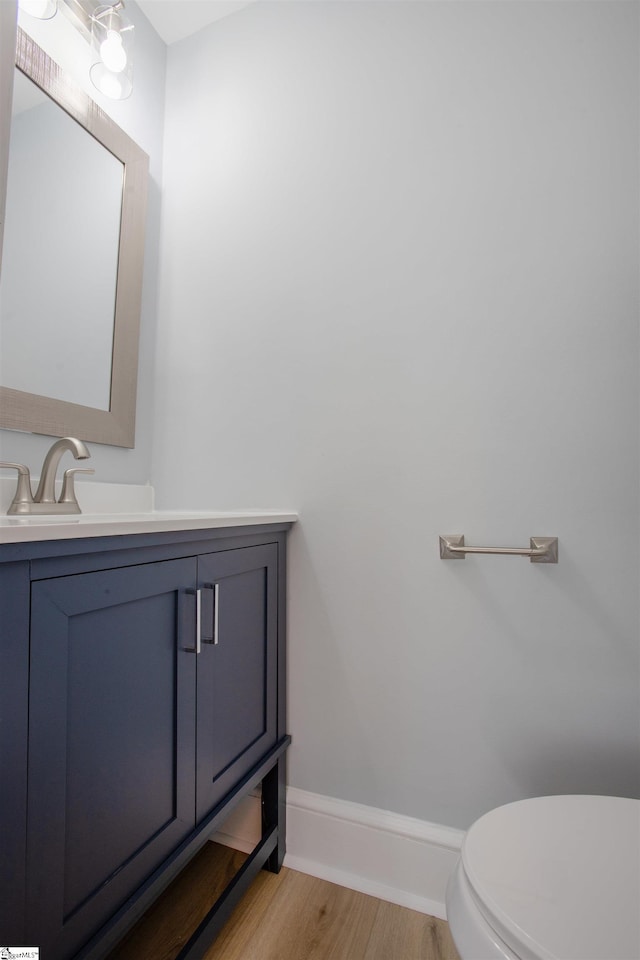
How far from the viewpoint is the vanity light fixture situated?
1240 mm

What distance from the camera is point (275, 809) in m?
1.23

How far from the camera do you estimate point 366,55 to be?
4.33ft

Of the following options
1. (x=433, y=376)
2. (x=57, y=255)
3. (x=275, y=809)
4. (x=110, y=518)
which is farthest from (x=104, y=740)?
(x=57, y=255)

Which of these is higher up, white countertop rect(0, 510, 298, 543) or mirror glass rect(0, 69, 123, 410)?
mirror glass rect(0, 69, 123, 410)

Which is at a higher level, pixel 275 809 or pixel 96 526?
pixel 96 526

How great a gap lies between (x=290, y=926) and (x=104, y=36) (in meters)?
2.24

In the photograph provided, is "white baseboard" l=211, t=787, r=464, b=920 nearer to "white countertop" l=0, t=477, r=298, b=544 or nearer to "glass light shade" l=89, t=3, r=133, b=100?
"white countertop" l=0, t=477, r=298, b=544

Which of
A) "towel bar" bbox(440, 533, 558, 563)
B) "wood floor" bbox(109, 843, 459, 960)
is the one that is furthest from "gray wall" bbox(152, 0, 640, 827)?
"wood floor" bbox(109, 843, 459, 960)

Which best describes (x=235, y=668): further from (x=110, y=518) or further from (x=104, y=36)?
(x=104, y=36)

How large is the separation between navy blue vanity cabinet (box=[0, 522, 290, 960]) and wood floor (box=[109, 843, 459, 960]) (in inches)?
3.5

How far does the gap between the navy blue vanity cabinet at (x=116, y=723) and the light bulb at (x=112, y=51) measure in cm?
128

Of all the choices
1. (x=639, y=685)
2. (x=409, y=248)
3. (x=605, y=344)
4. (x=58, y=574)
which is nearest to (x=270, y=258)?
(x=409, y=248)

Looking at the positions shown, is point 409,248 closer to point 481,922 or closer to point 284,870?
point 481,922

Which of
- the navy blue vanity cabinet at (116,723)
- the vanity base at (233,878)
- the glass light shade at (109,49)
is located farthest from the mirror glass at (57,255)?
the vanity base at (233,878)
